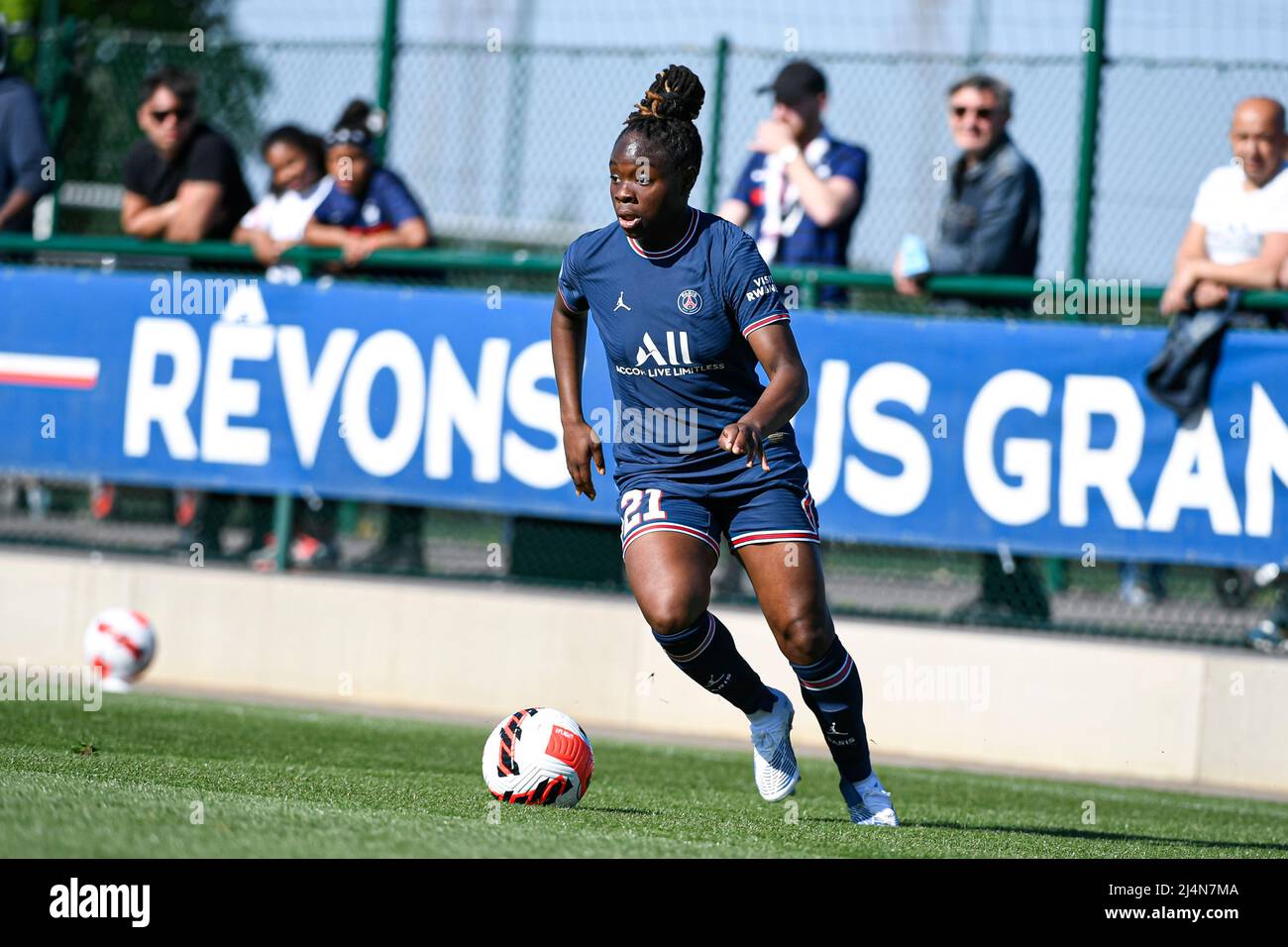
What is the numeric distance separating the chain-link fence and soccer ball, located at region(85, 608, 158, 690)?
143 centimetres

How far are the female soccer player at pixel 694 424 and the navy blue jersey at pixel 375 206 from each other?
4.76 metres

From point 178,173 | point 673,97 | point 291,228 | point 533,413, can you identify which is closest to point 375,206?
point 291,228

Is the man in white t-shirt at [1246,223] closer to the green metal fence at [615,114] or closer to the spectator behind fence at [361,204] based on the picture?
the green metal fence at [615,114]

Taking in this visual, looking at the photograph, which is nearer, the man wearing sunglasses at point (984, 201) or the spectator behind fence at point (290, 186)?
the man wearing sunglasses at point (984, 201)

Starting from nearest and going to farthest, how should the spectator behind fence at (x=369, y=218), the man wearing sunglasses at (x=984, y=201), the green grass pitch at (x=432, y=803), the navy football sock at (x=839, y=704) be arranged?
the green grass pitch at (x=432, y=803) → the navy football sock at (x=839, y=704) → the man wearing sunglasses at (x=984, y=201) → the spectator behind fence at (x=369, y=218)

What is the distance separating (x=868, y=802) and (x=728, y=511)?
46.8 inches

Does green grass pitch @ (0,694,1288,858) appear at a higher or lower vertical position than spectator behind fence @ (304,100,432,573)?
lower

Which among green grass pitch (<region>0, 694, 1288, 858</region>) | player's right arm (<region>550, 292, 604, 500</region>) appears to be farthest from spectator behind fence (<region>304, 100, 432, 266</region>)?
player's right arm (<region>550, 292, 604, 500</region>)

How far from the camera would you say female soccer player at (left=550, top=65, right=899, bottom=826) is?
624cm

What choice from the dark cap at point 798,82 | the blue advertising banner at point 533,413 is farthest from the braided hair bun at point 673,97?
the dark cap at point 798,82

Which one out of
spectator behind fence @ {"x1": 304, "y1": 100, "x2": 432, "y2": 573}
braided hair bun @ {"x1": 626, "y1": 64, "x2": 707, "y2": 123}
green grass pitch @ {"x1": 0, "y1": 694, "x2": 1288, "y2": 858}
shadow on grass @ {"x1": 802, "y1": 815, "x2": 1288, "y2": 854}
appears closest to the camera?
green grass pitch @ {"x1": 0, "y1": 694, "x2": 1288, "y2": 858}

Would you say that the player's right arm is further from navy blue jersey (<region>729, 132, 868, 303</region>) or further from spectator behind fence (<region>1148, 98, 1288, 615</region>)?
spectator behind fence (<region>1148, 98, 1288, 615</region>)

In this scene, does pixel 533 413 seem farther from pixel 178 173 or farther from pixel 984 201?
pixel 178 173

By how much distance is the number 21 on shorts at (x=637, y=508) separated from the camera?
649 cm
